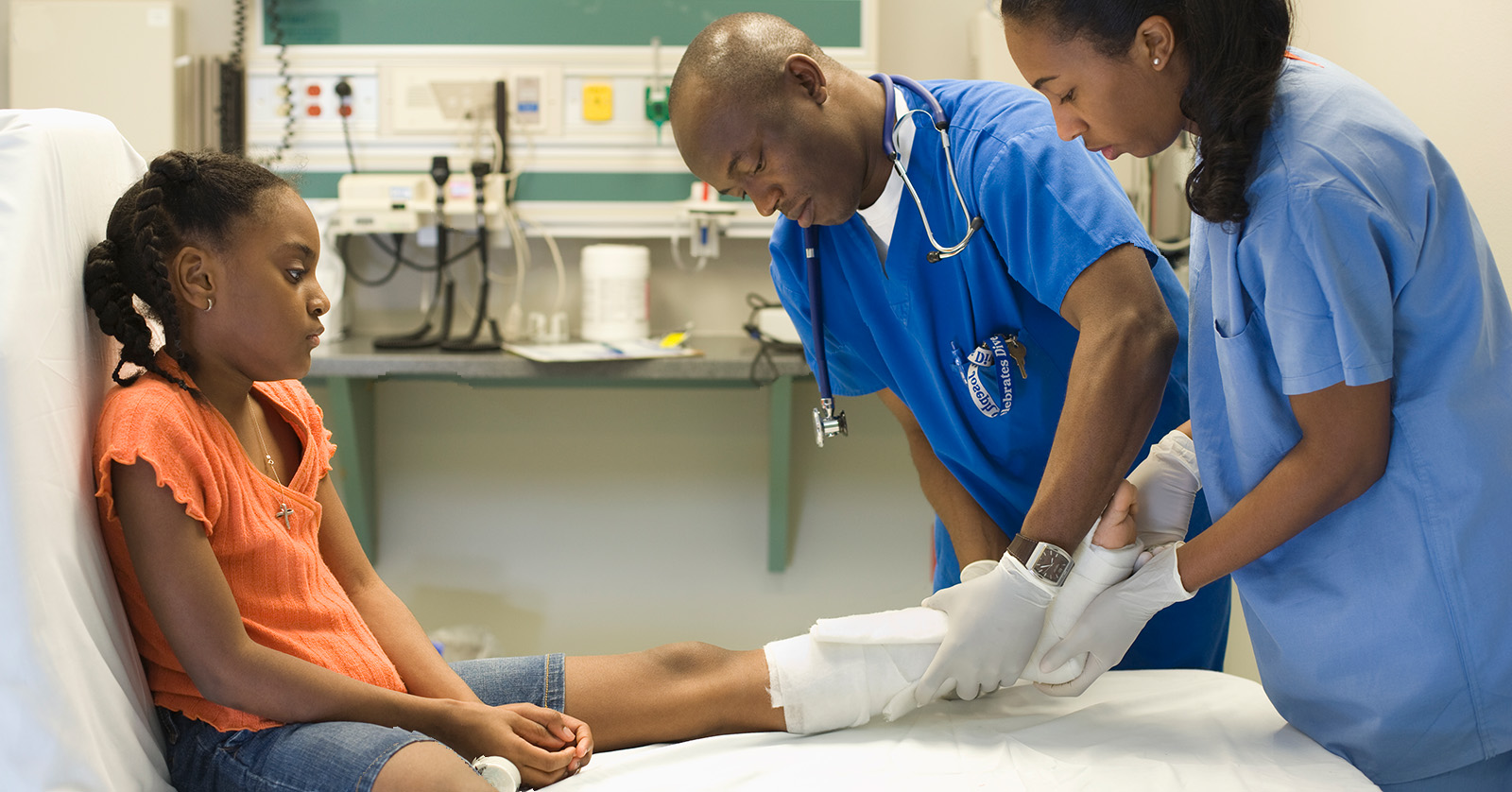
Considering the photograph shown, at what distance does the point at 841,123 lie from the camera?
1.22 m

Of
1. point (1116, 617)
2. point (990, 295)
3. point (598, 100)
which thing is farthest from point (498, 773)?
point (598, 100)

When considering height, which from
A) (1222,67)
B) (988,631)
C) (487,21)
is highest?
(487,21)

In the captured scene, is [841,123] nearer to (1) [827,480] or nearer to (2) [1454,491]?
(2) [1454,491]

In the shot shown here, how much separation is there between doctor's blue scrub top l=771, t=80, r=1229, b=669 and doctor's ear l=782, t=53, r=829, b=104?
0.13m

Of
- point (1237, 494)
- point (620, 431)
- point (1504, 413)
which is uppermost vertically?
point (1504, 413)

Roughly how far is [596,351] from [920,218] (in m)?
1.26

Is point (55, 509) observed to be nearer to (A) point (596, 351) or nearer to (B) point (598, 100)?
(A) point (596, 351)

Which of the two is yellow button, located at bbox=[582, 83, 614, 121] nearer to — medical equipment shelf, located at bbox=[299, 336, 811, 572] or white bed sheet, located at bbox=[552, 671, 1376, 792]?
medical equipment shelf, located at bbox=[299, 336, 811, 572]

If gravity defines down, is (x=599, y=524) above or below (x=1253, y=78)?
below

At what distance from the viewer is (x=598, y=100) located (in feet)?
8.54

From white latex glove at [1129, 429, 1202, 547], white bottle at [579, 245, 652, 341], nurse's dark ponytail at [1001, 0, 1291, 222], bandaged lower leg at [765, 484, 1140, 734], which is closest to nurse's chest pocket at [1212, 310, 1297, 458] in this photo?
nurse's dark ponytail at [1001, 0, 1291, 222]

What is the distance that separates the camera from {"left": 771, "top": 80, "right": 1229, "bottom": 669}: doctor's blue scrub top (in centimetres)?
111

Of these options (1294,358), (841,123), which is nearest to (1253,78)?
(1294,358)

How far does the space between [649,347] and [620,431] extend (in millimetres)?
432
